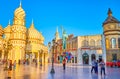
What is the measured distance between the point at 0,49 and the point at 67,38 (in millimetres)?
34882

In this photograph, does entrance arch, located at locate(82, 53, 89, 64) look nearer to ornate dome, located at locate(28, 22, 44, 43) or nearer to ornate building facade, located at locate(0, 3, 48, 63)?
ornate building facade, located at locate(0, 3, 48, 63)

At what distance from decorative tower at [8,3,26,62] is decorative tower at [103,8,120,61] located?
27.7m

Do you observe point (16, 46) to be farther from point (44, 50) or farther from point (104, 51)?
point (104, 51)

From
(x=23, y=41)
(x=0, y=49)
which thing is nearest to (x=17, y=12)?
(x=23, y=41)

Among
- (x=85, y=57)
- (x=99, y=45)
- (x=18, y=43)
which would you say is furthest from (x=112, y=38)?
(x=18, y=43)

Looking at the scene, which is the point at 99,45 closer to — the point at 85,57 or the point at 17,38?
the point at 85,57

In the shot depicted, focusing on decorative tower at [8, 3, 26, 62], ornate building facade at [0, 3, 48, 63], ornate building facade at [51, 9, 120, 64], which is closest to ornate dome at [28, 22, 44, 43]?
ornate building facade at [0, 3, 48, 63]

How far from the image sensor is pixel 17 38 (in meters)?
57.8

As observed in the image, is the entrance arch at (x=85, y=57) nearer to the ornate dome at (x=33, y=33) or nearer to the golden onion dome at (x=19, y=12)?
the ornate dome at (x=33, y=33)

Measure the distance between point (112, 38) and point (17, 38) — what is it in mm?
29969

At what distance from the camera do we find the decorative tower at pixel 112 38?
44125 mm

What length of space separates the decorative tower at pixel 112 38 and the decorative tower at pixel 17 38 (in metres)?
27.7

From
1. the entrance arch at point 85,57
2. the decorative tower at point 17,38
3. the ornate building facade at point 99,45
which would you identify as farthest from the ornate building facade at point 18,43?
the entrance arch at point 85,57

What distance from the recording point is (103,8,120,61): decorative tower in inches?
1737
